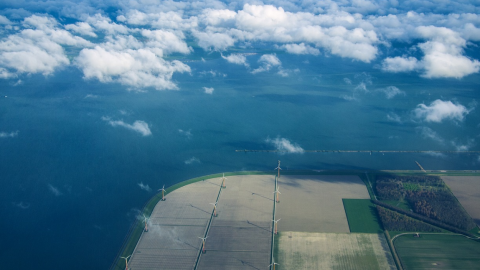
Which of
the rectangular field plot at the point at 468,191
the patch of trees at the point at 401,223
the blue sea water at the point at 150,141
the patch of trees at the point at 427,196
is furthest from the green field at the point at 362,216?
the rectangular field plot at the point at 468,191

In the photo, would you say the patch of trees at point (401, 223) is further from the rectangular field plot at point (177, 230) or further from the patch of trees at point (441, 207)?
the rectangular field plot at point (177, 230)

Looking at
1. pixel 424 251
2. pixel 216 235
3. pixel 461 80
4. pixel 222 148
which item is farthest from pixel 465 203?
pixel 461 80

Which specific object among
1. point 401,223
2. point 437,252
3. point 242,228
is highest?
point 437,252

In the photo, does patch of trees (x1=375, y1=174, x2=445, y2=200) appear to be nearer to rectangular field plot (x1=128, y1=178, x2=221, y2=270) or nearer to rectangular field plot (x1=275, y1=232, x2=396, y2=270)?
rectangular field plot (x1=275, y1=232, x2=396, y2=270)

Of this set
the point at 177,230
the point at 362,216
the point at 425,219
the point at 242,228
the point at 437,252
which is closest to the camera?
the point at 437,252

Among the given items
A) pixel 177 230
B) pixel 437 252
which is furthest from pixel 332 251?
pixel 177 230

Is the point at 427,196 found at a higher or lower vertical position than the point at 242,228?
higher

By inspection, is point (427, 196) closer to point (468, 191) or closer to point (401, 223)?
point (468, 191)
